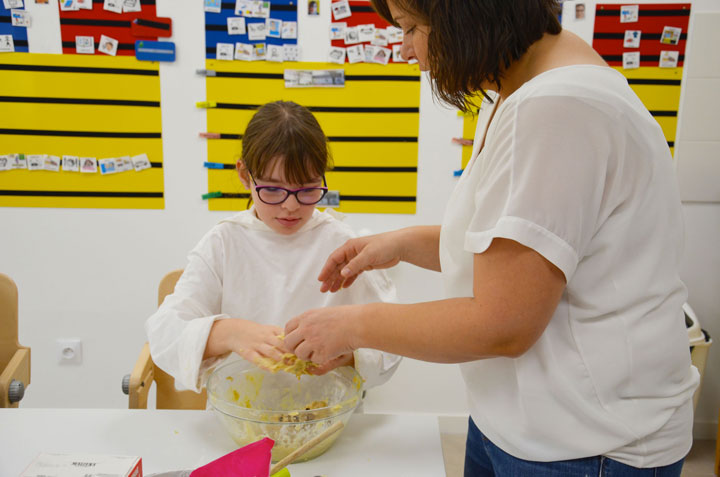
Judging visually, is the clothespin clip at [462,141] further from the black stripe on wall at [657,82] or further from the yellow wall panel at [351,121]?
the black stripe on wall at [657,82]

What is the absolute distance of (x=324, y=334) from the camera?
0.90 metres

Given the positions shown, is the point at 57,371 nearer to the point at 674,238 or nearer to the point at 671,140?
the point at 674,238

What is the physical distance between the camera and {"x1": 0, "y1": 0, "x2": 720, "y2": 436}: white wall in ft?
8.75

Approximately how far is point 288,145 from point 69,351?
78.7 inches

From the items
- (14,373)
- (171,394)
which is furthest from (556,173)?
(171,394)

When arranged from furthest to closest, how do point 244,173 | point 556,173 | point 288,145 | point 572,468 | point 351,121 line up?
point 351,121
point 244,173
point 288,145
point 572,468
point 556,173

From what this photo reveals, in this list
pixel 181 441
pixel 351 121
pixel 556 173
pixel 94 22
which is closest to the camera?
pixel 556 173

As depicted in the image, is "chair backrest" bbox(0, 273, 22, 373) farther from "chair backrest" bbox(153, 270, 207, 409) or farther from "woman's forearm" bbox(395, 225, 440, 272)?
"woman's forearm" bbox(395, 225, 440, 272)

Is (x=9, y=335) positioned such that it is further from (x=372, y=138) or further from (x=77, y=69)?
(x=372, y=138)

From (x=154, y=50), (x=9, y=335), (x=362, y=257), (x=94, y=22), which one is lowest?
(x=9, y=335)

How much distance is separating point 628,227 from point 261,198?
967 mm

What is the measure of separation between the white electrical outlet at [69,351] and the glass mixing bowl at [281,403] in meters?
1.87

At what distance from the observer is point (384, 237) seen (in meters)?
1.24

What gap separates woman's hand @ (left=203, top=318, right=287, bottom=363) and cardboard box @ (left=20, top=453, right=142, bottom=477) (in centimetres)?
33
